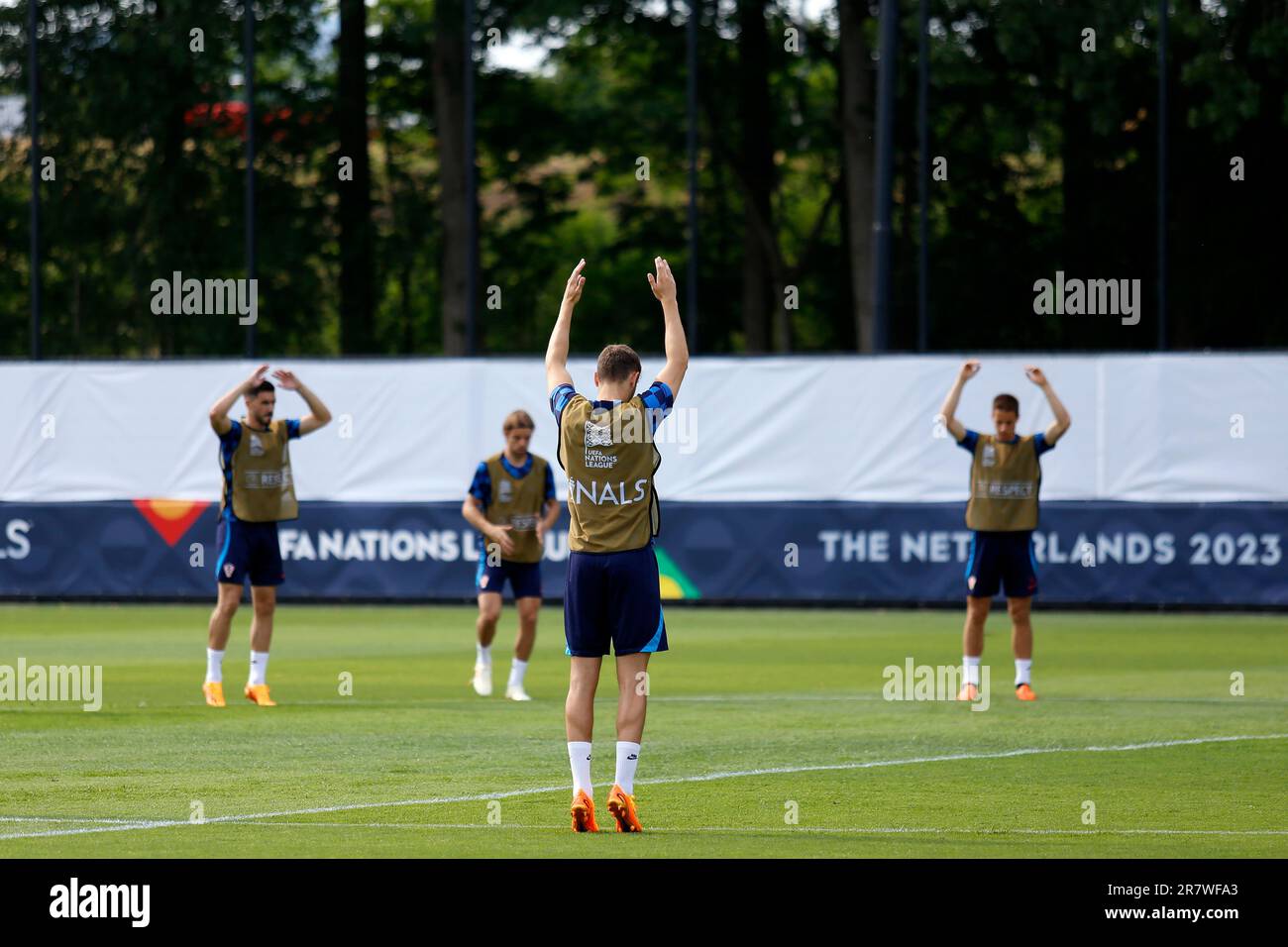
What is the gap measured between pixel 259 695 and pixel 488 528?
2.12 meters

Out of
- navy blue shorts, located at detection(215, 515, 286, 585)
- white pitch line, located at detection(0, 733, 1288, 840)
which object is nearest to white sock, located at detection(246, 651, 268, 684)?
navy blue shorts, located at detection(215, 515, 286, 585)

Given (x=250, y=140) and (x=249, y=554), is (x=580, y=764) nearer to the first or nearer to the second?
(x=249, y=554)

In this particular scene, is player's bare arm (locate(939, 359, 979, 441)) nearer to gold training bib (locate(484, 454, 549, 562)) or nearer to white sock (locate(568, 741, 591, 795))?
gold training bib (locate(484, 454, 549, 562))

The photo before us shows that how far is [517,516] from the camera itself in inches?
Answer: 663

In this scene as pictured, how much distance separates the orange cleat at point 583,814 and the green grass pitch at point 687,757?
0.08m

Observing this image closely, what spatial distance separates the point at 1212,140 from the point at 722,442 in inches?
347

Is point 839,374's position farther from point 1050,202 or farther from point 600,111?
point 600,111

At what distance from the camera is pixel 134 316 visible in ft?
108

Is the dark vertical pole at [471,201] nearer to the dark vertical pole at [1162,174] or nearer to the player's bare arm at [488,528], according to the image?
the dark vertical pole at [1162,174]

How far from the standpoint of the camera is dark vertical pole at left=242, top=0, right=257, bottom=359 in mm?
30594

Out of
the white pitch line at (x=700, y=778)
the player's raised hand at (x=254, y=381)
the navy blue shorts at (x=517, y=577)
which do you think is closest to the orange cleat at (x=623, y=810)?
the white pitch line at (x=700, y=778)

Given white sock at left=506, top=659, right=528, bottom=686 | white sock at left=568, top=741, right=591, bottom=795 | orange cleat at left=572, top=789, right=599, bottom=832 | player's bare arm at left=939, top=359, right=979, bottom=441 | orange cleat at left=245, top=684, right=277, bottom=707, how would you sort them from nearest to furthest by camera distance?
1. orange cleat at left=572, top=789, right=599, bottom=832
2. white sock at left=568, top=741, right=591, bottom=795
3. orange cleat at left=245, top=684, right=277, bottom=707
4. player's bare arm at left=939, top=359, right=979, bottom=441
5. white sock at left=506, top=659, right=528, bottom=686

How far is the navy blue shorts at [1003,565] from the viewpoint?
17.0 metres

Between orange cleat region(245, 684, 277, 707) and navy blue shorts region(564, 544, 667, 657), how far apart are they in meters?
6.52
